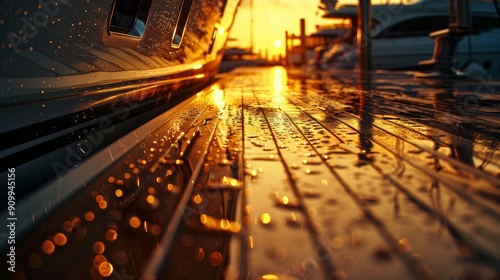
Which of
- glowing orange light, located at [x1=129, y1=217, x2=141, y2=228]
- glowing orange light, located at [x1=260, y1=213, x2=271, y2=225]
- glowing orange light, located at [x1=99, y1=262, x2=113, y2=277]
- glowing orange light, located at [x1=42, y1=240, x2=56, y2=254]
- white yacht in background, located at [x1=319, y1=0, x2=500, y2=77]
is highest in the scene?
white yacht in background, located at [x1=319, y1=0, x2=500, y2=77]

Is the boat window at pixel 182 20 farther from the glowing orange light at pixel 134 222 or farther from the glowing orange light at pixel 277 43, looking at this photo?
the glowing orange light at pixel 277 43

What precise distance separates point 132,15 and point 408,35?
23.5 m

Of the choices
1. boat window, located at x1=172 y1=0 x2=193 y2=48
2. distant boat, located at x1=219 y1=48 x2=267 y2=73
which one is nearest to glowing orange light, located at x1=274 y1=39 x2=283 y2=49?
distant boat, located at x1=219 y1=48 x2=267 y2=73

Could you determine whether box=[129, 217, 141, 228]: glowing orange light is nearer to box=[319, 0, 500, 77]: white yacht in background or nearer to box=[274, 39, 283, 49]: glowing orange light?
A: box=[319, 0, 500, 77]: white yacht in background

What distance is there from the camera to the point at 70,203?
1.72m

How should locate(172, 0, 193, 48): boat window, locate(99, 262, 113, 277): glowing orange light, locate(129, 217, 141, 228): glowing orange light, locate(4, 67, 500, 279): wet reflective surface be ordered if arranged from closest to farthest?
locate(4, 67, 500, 279): wet reflective surface < locate(99, 262, 113, 277): glowing orange light < locate(129, 217, 141, 228): glowing orange light < locate(172, 0, 193, 48): boat window

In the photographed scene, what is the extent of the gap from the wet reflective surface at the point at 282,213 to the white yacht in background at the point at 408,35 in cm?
2150

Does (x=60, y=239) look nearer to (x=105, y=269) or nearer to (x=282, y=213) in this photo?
(x=105, y=269)

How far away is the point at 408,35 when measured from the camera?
83.7ft

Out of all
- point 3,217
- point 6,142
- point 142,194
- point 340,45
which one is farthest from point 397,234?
point 340,45

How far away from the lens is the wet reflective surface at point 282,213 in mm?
1197

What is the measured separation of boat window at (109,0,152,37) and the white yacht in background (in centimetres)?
2011

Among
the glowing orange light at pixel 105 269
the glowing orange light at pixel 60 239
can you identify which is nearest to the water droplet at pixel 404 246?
the glowing orange light at pixel 105 269

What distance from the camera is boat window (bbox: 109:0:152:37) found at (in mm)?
3807
